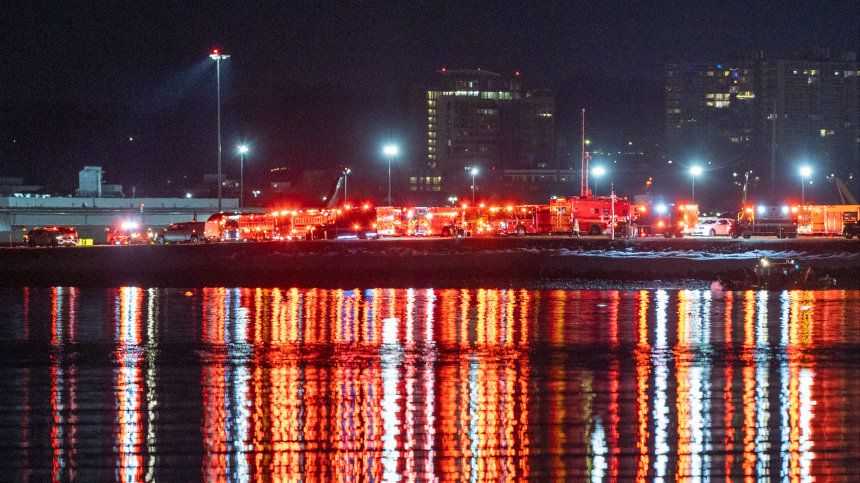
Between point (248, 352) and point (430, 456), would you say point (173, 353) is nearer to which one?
point (248, 352)

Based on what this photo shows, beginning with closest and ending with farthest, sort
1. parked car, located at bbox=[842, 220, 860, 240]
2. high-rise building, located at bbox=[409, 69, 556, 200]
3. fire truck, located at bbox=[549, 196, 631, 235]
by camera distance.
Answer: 1. parked car, located at bbox=[842, 220, 860, 240]
2. fire truck, located at bbox=[549, 196, 631, 235]
3. high-rise building, located at bbox=[409, 69, 556, 200]

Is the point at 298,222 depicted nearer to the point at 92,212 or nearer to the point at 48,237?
the point at 48,237

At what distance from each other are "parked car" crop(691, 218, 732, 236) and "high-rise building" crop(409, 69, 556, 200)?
134m

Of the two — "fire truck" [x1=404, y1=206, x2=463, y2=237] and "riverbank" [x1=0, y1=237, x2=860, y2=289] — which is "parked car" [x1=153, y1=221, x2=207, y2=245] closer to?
"riverbank" [x1=0, y1=237, x2=860, y2=289]

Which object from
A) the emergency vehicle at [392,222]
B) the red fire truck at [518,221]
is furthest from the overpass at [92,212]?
the red fire truck at [518,221]

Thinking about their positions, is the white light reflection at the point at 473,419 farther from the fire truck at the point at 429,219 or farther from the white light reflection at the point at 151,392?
the fire truck at the point at 429,219

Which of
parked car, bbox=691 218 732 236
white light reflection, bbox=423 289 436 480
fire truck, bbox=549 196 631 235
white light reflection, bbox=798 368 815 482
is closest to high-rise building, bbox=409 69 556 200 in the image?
fire truck, bbox=549 196 631 235

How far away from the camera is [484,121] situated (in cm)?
19362

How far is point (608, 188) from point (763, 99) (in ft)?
168

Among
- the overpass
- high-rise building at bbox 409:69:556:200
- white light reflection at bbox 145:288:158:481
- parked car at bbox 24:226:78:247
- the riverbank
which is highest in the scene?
high-rise building at bbox 409:69:556:200

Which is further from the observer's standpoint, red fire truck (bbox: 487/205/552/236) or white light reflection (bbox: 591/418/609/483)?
red fire truck (bbox: 487/205/552/236)

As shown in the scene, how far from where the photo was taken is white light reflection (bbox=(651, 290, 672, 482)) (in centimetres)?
962

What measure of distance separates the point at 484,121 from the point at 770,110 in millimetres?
57036

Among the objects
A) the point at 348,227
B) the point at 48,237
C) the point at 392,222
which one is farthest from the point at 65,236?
the point at 392,222
